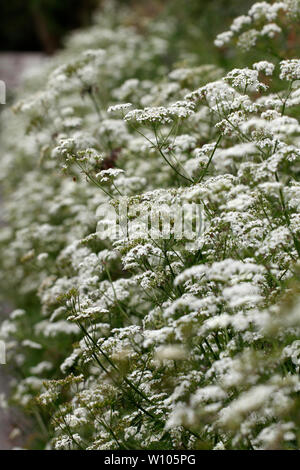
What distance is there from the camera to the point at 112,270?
5574 millimetres

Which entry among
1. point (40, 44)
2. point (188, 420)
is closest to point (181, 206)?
point (188, 420)

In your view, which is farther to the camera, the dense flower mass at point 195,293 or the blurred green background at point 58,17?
the blurred green background at point 58,17
